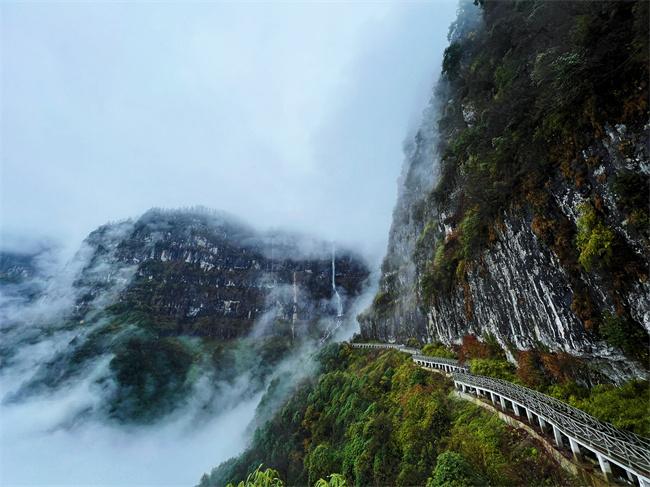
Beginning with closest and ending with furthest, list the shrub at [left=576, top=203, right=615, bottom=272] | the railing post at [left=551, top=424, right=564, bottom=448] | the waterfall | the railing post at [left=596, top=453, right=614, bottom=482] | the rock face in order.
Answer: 1. the railing post at [left=596, top=453, right=614, bottom=482]
2. the railing post at [left=551, top=424, right=564, bottom=448]
3. the shrub at [left=576, top=203, right=615, bottom=272]
4. the waterfall
5. the rock face

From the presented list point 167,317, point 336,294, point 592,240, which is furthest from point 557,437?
point 167,317

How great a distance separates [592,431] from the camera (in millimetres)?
9023

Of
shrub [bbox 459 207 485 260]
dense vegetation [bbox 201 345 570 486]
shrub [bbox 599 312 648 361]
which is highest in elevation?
shrub [bbox 459 207 485 260]

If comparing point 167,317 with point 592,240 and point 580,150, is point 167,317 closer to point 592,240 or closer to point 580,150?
point 592,240

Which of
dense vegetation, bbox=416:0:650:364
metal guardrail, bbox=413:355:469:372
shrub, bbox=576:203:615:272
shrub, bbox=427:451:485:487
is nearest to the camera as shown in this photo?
shrub, bbox=427:451:485:487

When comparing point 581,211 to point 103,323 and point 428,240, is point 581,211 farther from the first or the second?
point 103,323

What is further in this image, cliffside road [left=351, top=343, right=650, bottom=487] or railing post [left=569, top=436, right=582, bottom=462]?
railing post [left=569, top=436, right=582, bottom=462]

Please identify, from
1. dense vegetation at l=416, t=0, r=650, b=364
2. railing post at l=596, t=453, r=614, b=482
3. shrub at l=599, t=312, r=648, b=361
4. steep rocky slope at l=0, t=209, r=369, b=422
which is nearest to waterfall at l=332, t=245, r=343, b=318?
steep rocky slope at l=0, t=209, r=369, b=422

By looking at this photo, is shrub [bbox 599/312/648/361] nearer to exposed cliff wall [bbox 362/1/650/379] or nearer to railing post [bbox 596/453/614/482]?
exposed cliff wall [bbox 362/1/650/379]

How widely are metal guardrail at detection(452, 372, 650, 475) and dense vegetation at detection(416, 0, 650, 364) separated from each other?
296 cm

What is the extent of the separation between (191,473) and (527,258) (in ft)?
429

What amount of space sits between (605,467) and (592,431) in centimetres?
128

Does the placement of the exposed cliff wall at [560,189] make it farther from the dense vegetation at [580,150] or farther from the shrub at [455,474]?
the shrub at [455,474]

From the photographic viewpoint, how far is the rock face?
163875 millimetres
